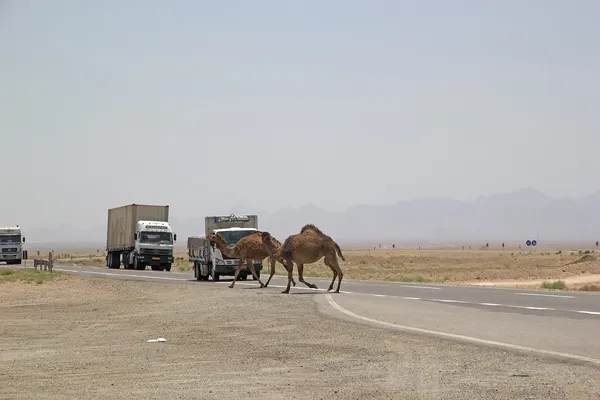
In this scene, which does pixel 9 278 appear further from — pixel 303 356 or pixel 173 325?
pixel 303 356

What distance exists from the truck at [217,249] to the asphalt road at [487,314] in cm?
831

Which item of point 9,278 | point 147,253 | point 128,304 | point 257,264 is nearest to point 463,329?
point 128,304

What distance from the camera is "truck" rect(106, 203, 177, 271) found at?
213 ft

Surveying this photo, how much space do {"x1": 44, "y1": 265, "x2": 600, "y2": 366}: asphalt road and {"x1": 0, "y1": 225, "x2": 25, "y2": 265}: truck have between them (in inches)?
2076

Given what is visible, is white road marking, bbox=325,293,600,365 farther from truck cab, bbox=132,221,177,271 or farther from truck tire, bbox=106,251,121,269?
truck tire, bbox=106,251,121,269

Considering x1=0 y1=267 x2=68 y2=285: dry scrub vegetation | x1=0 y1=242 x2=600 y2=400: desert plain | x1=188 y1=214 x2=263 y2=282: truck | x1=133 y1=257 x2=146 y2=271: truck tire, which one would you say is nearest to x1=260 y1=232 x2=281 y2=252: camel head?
x1=188 y1=214 x2=263 y2=282: truck

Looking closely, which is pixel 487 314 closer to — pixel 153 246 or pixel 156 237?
pixel 153 246

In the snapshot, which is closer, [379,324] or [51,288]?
[379,324]

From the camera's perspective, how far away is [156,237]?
65.4 metres

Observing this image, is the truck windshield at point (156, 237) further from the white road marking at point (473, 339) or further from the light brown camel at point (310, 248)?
the white road marking at point (473, 339)

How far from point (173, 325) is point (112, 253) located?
5326 cm

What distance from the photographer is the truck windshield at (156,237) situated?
213ft

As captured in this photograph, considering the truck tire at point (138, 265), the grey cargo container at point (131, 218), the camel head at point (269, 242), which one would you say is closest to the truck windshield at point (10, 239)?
the grey cargo container at point (131, 218)

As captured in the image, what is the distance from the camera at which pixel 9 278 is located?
154ft
